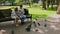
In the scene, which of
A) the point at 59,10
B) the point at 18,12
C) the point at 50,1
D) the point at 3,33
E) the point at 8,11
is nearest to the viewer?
the point at 3,33

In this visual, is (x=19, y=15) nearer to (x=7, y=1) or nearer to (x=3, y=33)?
A: (x=3, y=33)

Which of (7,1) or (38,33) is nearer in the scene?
(38,33)

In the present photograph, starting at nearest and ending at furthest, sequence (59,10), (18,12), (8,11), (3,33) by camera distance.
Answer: (3,33), (18,12), (8,11), (59,10)

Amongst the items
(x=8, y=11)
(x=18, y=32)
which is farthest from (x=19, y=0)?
(x=18, y=32)

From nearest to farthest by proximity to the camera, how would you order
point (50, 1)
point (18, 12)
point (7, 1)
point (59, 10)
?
point (18, 12) < point (59, 10) < point (50, 1) < point (7, 1)

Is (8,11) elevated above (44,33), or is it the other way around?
(8,11)

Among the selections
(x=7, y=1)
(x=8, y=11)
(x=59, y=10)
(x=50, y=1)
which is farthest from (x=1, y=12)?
(x=7, y=1)

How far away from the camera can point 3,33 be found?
830 centimetres

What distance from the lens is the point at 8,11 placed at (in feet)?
36.9

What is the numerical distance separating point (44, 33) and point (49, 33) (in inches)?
9.6

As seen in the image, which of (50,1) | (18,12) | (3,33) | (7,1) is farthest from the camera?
(7,1)

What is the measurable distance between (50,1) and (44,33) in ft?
71.8

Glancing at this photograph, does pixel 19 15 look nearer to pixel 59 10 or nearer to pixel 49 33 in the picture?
pixel 49 33

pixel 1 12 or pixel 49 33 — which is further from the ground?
pixel 1 12
